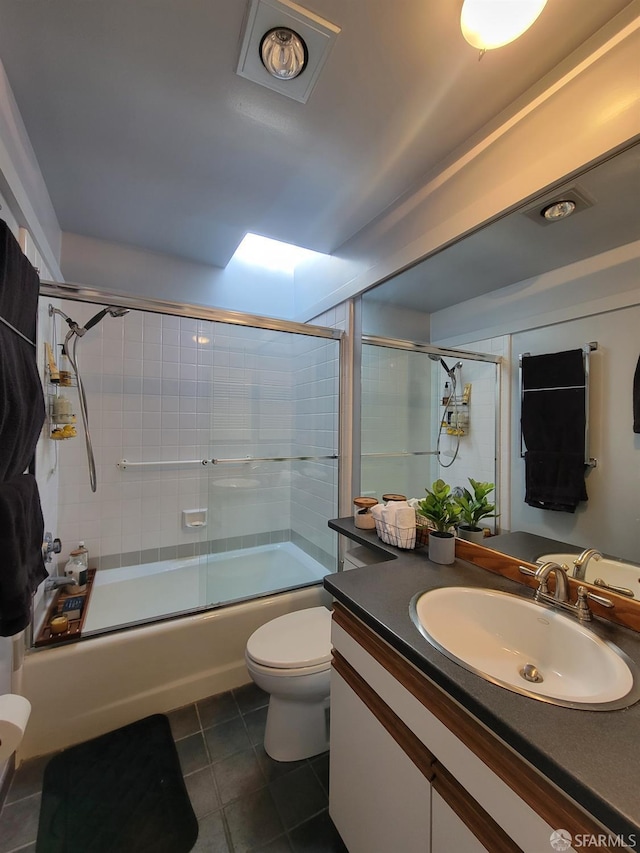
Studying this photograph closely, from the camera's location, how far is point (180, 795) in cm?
122

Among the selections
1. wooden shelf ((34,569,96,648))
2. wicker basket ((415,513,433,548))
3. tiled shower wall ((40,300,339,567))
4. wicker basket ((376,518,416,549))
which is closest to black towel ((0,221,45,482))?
wooden shelf ((34,569,96,648))

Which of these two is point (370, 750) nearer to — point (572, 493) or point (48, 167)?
point (572, 493)

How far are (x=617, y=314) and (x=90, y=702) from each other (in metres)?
2.45

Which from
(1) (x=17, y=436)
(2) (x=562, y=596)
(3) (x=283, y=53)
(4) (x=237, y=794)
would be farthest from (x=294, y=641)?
(3) (x=283, y=53)

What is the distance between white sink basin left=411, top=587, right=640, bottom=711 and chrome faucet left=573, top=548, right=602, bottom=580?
15 centimetres

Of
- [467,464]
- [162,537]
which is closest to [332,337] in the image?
[467,464]

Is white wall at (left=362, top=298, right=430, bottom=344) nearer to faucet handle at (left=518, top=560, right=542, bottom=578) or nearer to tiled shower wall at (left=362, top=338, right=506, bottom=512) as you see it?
tiled shower wall at (left=362, top=338, right=506, bottom=512)

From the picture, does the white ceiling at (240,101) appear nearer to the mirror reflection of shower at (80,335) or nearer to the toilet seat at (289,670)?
the mirror reflection of shower at (80,335)

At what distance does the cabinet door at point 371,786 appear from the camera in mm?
744

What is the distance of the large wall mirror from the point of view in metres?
0.95

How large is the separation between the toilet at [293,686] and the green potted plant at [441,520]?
0.61 meters

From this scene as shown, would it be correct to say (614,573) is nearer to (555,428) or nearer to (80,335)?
(555,428)

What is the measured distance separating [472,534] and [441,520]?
122 mm

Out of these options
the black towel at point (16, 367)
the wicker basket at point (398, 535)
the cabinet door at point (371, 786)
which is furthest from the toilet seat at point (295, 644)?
the black towel at point (16, 367)
